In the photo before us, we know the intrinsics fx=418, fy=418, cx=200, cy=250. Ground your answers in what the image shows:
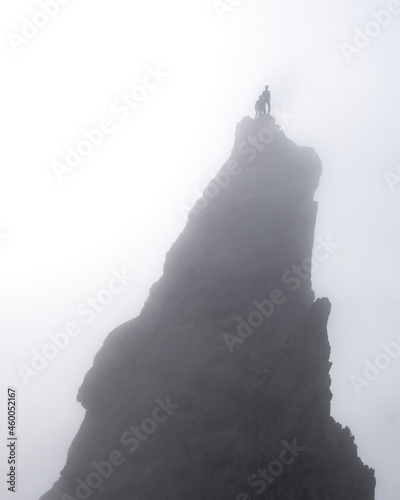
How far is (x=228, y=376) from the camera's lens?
25375 millimetres

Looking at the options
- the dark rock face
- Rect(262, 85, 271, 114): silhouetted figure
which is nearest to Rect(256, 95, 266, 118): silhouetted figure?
Rect(262, 85, 271, 114): silhouetted figure

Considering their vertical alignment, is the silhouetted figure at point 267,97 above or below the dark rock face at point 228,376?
above

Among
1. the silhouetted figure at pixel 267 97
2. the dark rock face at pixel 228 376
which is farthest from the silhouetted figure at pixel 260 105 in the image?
the dark rock face at pixel 228 376

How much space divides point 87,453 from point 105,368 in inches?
203

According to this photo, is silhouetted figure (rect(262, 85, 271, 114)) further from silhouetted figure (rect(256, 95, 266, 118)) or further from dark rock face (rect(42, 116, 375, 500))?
dark rock face (rect(42, 116, 375, 500))

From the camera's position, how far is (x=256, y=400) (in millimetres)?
25203

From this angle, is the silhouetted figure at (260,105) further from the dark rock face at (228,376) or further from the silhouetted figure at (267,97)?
the dark rock face at (228,376)

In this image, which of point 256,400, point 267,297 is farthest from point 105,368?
point 267,297

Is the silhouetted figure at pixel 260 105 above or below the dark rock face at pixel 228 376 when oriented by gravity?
above

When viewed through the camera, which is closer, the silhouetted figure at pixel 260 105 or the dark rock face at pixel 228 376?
the dark rock face at pixel 228 376

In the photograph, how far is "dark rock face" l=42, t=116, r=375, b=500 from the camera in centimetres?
2402

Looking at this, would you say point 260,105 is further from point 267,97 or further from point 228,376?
point 228,376

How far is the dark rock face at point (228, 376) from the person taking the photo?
24.0m

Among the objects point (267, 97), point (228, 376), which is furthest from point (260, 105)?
point (228, 376)
